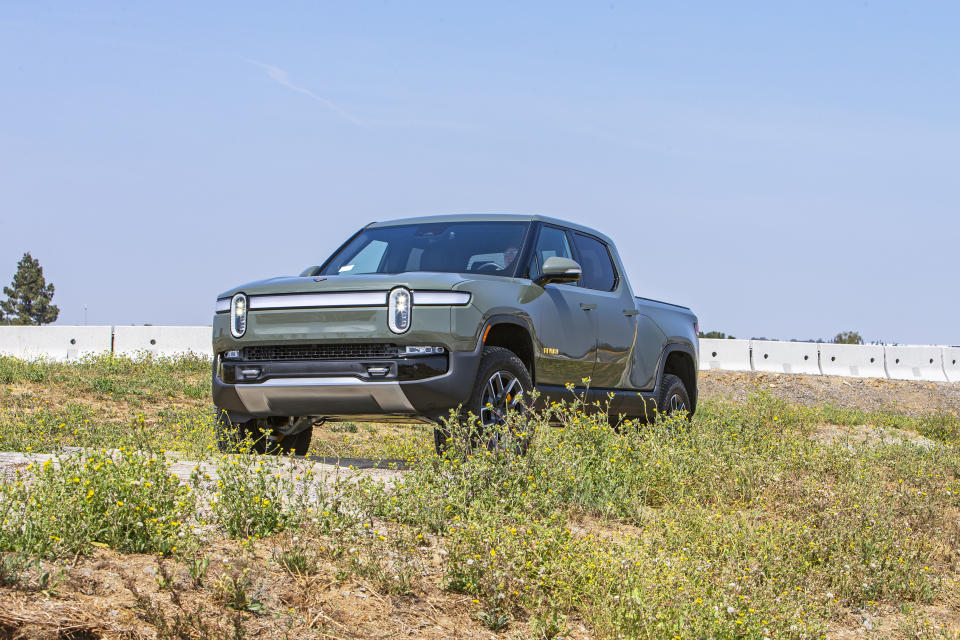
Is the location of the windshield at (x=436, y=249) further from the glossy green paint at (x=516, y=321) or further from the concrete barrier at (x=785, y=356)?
the concrete barrier at (x=785, y=356)

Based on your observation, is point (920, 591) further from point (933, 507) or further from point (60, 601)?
point (60, 601)

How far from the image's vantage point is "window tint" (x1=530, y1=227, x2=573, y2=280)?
800 cm

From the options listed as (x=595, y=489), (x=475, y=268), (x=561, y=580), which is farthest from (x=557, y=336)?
(x=561, y=580)

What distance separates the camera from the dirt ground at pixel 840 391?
22.7 metres

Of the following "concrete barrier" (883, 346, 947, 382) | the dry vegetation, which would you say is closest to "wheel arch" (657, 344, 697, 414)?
the dry vegetation

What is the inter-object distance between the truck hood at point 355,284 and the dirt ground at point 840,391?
15741 millimetres

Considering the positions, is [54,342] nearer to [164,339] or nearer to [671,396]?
[164,339]

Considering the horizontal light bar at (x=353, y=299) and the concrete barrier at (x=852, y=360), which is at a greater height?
the horizontal light bar at (x=353, y=299)

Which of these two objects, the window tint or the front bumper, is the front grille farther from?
the window tint

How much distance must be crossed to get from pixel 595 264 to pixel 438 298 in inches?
109

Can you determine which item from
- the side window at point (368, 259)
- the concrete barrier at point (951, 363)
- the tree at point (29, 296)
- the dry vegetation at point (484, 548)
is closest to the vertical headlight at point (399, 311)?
the dry vegetation at point (484, 548)

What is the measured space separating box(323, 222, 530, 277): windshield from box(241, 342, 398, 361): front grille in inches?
50.2

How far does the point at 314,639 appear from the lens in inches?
166

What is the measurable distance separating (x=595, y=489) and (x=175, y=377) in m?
12.2
